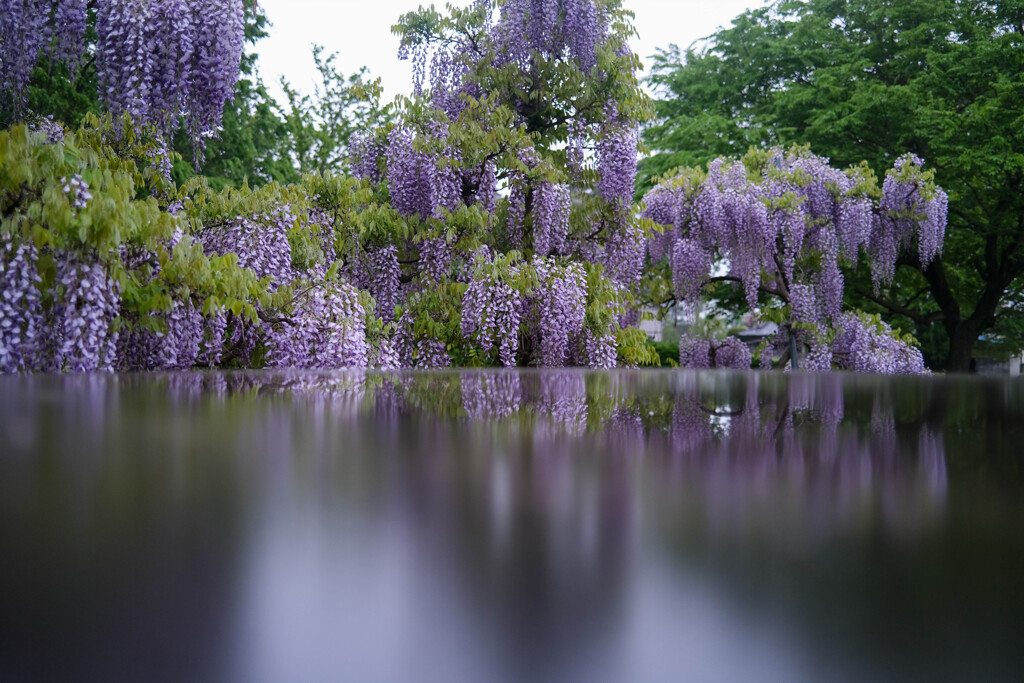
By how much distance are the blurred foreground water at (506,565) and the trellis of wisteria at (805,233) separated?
9190mm

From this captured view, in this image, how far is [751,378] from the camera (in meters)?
1.45

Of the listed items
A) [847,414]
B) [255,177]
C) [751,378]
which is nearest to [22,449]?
[847,414]

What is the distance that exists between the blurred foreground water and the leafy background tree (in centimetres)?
1297

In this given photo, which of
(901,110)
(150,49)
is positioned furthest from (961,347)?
(150,49)

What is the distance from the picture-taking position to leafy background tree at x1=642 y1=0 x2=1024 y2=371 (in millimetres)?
12695

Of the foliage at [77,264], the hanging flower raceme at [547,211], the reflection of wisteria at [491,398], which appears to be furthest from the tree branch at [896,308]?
the reflection of wisteria at [491,398]

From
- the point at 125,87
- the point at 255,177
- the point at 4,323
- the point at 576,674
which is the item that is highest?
the point at 255,177

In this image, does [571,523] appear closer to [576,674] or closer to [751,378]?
[576,674]

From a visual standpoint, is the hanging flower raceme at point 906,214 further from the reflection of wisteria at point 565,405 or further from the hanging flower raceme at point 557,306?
the reflection of wisteria at point 565,405

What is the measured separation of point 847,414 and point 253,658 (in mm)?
642

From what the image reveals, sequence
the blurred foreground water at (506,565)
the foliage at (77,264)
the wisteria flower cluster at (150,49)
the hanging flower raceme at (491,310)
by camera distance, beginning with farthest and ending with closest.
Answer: the hanging flower raceme at (491,310)
the wisteria flower cluster at (150,49)
the foliage at (77,264)
the blurred foreground water at (506,565)

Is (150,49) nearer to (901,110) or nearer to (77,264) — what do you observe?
(77,264)

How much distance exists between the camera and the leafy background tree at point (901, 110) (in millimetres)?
12695

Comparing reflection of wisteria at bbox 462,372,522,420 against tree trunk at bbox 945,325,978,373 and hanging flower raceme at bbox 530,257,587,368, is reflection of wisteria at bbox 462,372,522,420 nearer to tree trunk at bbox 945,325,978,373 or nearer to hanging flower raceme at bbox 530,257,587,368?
hanging flower raceme at bbox 530,257,587,368
